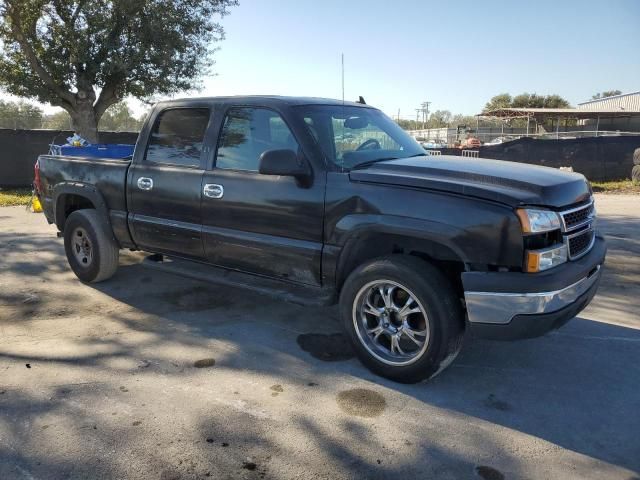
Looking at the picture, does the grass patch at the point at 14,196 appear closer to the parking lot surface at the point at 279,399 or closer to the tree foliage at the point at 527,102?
the parking lot surface at the point at 279,399

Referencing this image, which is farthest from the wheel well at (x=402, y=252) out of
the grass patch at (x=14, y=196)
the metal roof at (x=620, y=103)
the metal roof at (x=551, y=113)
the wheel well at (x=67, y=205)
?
the metal roof at (x=620, y=103)

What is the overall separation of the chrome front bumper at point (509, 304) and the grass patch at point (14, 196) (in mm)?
11569

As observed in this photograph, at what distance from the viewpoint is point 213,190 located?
4223 mm

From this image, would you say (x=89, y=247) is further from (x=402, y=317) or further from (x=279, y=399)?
(x=402, y=317)

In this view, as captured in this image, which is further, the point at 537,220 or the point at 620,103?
the point at 620,103

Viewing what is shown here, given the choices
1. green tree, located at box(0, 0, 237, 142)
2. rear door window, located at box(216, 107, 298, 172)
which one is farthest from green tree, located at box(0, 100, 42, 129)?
rear door window, located at box(216, 107, 298, 172)

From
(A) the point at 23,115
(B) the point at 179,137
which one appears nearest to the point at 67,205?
(B) the point at 179,137

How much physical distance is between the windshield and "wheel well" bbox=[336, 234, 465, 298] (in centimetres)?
58

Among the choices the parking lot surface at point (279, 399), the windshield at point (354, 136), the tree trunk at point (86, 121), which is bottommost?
the parking lot surface at point (279, 399)

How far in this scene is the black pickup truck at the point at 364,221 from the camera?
120 inches

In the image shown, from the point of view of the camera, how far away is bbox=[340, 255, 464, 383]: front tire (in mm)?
3215

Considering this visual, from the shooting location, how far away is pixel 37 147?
46.7ft

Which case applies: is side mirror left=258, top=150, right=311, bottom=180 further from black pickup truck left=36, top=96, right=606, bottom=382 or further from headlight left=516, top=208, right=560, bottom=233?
headlight left=516, top=208, right=560, bottom=233

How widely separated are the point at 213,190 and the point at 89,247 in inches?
80.8
